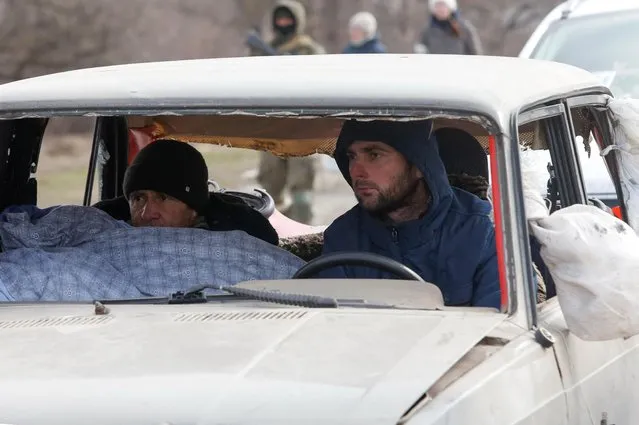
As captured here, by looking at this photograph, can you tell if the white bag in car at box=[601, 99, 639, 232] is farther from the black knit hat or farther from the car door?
the black knit hat

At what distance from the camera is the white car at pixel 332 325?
9.16 ft

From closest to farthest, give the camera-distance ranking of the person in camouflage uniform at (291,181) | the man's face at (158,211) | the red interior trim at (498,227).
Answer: the red interior trim at (498,227), the man's face at (158,211), the person in camouflage uniform at (291,181)

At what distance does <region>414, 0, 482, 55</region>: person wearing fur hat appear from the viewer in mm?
14719

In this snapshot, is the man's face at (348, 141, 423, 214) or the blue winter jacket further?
the blue winter jacket

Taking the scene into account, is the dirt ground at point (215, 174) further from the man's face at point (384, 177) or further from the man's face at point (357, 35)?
the man's face at point (384, 177)

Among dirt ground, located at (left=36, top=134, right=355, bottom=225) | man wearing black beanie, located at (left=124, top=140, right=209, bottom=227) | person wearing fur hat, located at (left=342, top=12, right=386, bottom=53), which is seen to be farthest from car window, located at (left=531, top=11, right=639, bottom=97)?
person wearing fur hat, located at (left=342, top=12, right=386, bottom=53)

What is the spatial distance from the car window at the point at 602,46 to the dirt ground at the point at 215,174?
5.26 metres

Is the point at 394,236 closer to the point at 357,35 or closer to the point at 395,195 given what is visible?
the point at 395,195

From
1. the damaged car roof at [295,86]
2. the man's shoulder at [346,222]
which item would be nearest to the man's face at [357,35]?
the man's shoulder at [346,222]

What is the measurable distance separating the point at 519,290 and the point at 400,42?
51.4 ft

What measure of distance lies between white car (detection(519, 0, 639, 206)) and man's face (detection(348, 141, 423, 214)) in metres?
3.73

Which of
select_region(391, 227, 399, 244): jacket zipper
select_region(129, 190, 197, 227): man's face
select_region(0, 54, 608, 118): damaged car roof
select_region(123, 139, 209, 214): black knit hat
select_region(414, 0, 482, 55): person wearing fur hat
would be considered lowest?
select_region(391, 227, 399, 244): jacket zipper

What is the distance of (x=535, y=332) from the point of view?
3.25 m

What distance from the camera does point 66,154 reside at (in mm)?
16656
